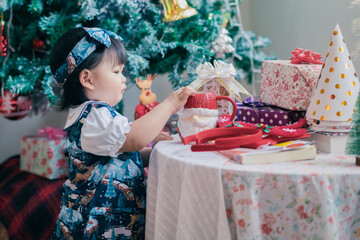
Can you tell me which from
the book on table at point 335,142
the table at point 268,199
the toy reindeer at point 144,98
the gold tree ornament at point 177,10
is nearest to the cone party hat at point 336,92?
the book on table at point 335,142

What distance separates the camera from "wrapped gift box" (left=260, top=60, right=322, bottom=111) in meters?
1.17

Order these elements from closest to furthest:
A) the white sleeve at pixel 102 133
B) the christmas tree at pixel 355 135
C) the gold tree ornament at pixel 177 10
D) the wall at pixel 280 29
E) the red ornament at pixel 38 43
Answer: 1. the christmas tree at pixel 355 135
2. the white sleeve at pixel 102 133
3. the gold tree ornament at pixel 177 10
4. the red ornament at pixel 38 43
5. the wall at pixel 280 29

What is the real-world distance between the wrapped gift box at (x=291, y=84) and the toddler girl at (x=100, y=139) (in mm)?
308

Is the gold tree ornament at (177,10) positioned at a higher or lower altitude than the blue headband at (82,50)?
higher

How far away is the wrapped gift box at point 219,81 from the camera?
1.23 m

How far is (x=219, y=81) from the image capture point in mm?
1250

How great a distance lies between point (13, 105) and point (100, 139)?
1.06 m

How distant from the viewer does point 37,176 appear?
207cm

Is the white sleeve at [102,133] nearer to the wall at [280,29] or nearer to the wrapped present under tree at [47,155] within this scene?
the wrapped present under tree at [47,155]

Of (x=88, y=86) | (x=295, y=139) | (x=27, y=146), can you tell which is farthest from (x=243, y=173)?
(x=27, y=146)

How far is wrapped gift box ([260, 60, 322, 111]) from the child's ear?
1.90ft

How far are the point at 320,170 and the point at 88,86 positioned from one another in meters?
0.71

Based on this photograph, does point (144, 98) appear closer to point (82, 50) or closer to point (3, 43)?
point (3, 43)

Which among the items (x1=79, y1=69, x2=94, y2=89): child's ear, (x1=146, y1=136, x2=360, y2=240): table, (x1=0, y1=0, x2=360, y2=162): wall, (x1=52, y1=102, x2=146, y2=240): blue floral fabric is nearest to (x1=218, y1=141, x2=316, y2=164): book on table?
(x1=146, y1=136, x2=360, y2=240): table
